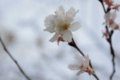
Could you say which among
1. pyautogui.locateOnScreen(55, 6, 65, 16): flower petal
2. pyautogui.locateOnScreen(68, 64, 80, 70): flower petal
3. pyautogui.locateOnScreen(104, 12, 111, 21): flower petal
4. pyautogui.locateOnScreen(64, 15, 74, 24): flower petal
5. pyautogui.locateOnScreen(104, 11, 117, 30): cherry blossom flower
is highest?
pyautogui.locateOnScreen(55, 6, 65, 16): flower petal

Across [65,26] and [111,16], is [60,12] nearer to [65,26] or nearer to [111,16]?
[65,26]

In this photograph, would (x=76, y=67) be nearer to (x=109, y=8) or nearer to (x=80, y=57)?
(x=80, y=57)

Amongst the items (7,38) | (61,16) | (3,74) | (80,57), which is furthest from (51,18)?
(7,38)

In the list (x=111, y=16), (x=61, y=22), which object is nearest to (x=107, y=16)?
(x=111, y=16)

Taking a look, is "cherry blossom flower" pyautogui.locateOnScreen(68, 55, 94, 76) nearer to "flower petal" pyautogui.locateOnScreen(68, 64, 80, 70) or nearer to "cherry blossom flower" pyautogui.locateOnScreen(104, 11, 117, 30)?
"flower petal" pyautogui.locateOnScreen(68, 64, 80, 70)

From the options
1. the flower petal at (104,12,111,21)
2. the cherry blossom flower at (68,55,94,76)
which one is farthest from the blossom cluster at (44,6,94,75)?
the flower petal at (104,12,111,21)
